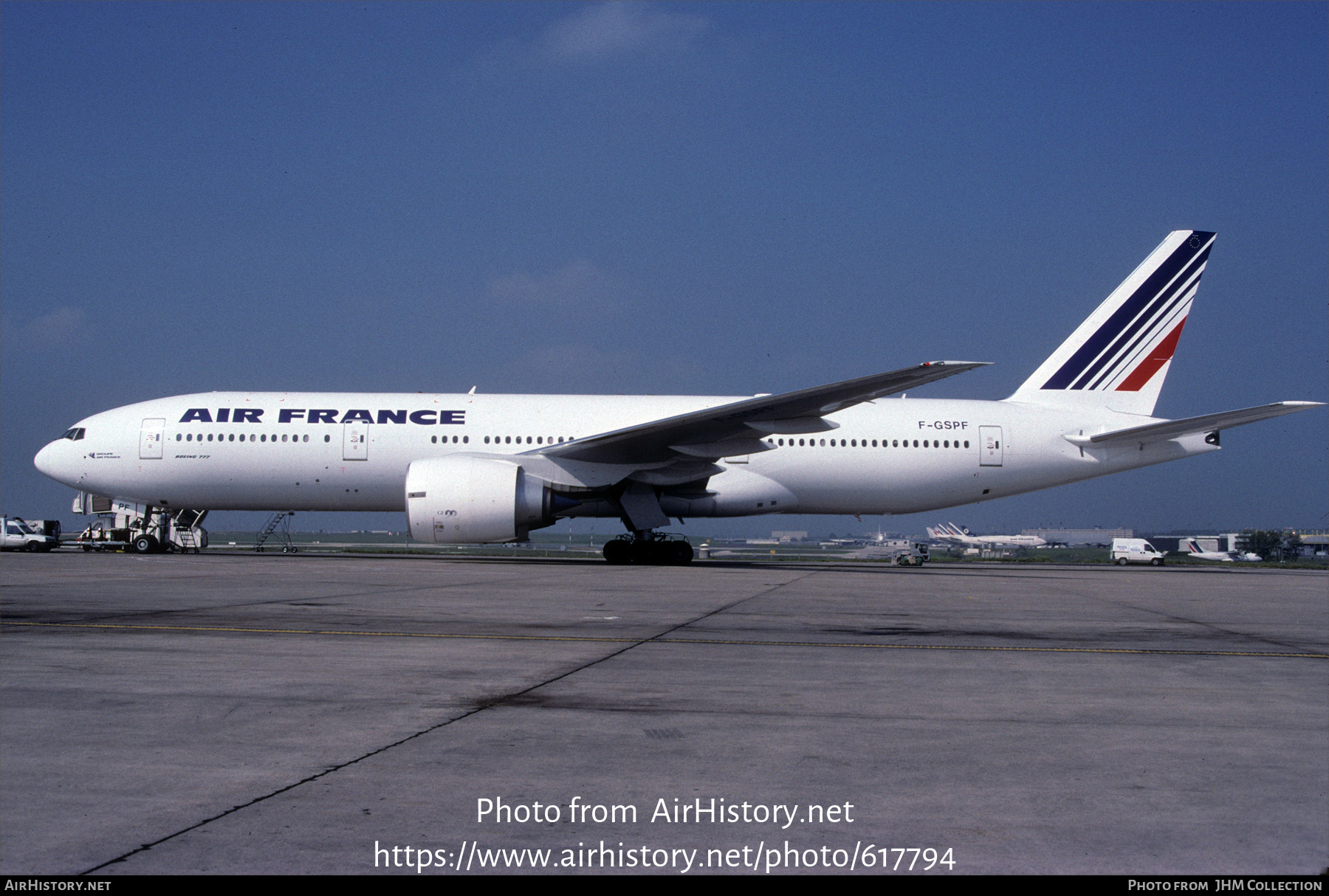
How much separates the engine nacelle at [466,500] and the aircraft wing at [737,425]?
1638 mm

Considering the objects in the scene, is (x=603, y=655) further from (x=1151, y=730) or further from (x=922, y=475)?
(x=922, y=475)

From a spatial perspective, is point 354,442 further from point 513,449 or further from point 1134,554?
point 1134,554

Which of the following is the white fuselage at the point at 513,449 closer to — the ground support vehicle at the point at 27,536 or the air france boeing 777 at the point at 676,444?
the air france boeing 777 at the point at 676,444

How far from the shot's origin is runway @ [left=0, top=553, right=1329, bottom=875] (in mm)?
2936

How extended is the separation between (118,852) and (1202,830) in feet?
11.1

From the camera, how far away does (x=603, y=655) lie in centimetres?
675

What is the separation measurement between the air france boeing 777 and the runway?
10.4 meters

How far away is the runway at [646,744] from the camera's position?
294cm

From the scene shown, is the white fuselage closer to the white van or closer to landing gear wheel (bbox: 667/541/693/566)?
landing gear wheel (bbox: 667/541/693/566)

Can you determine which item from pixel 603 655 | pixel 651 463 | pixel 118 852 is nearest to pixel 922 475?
pixel 651 463

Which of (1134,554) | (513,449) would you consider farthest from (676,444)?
(1134,554)

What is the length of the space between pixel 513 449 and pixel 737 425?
5.26 meters

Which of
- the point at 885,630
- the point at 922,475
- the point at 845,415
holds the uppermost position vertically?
the point at 845,415

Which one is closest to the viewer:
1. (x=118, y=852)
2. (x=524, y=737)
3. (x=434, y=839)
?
(x=118, y=852)
